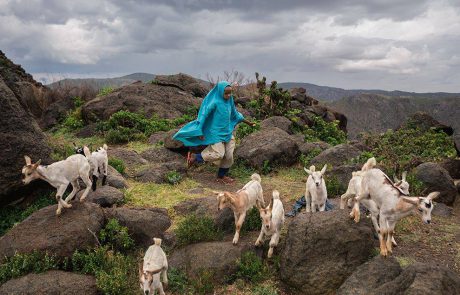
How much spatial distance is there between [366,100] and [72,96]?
84673mm

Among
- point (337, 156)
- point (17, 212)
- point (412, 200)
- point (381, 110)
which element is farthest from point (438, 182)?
point (381, 110)

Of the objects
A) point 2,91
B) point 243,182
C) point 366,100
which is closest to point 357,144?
point 243,182

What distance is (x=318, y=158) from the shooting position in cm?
1338

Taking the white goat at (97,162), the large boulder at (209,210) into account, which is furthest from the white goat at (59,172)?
the large boulder at (209,210)

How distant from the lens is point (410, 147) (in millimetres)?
17328

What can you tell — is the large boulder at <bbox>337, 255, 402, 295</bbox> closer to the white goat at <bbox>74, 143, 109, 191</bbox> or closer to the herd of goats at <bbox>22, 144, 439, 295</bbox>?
the herd of goats at <bbox>22, 144, 439, 295</bbox>

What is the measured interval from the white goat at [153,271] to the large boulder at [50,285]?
1.09 m

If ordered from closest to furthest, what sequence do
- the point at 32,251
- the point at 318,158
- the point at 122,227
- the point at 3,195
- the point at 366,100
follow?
the point at 32,251
the point at 122,227
the point at 3,195
the point at 318,158
the point at 366,100

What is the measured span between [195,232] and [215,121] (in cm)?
436

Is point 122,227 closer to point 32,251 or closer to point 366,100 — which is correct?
point 32,251

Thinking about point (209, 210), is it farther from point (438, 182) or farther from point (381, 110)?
point (381, 110)

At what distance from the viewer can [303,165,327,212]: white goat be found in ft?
25.8

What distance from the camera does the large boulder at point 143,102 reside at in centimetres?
1912

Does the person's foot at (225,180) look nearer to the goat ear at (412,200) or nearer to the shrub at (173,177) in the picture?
the shrub at (173,177)
